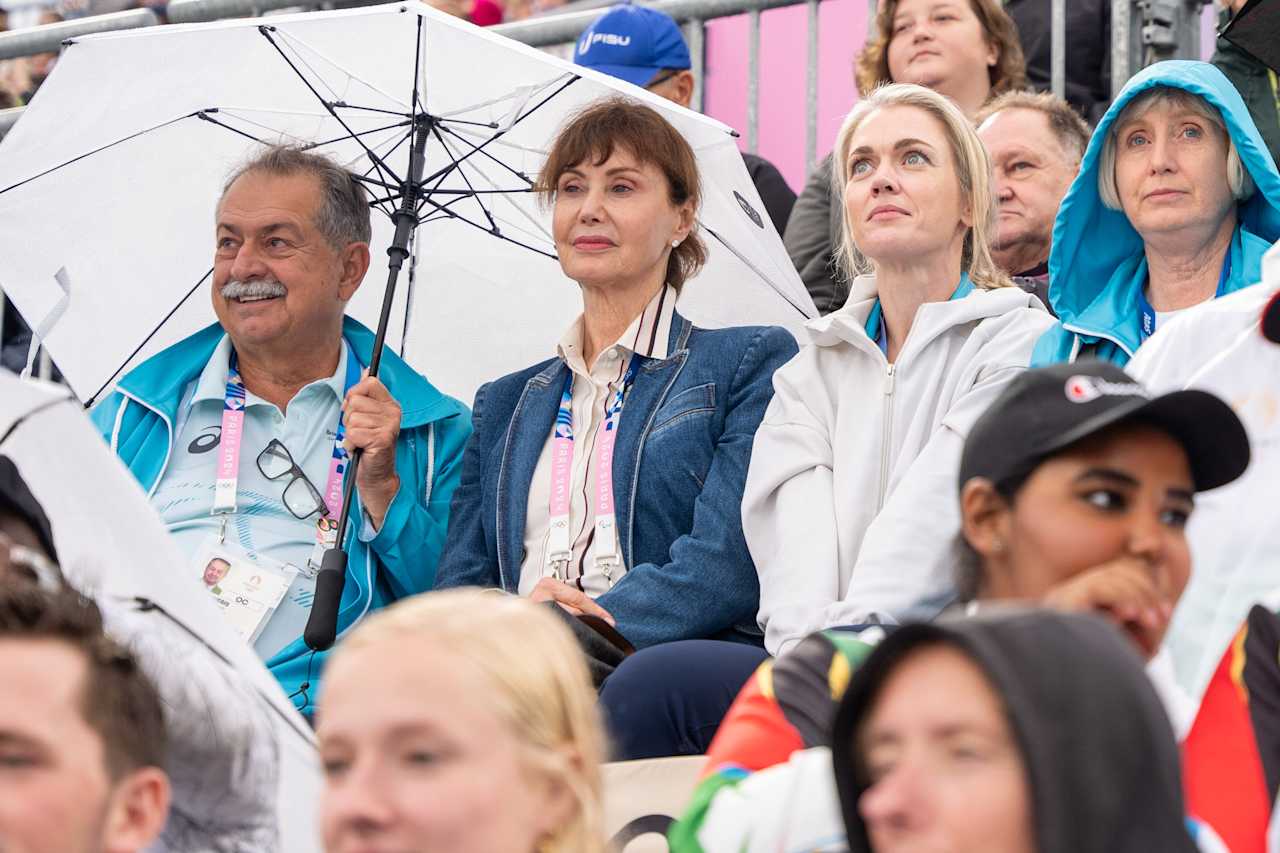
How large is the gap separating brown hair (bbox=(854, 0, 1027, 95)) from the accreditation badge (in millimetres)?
2426

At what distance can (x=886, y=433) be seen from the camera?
4.30 metres

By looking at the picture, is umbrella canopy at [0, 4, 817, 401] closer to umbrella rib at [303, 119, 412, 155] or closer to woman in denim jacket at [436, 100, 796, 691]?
umbrella rib at [303, 119, 412, 155]

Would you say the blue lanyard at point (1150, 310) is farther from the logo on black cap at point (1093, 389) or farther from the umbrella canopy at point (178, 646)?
the umbrella canopy at point (178, 646)

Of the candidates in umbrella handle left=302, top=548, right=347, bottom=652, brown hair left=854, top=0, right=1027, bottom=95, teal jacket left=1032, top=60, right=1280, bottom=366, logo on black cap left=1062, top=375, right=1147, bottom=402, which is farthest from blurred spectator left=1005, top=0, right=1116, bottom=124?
logo on black cap left=1062, top=375, right=1147, bottom=402

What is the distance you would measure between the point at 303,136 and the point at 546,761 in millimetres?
3252

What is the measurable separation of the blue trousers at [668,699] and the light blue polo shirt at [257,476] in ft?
3.98

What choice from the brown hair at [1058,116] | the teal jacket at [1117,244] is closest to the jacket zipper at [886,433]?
the teal jacket at [1117,244]

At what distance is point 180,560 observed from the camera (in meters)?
2.94

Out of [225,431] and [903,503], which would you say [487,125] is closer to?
[225,431]

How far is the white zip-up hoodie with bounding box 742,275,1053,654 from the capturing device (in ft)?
12.9

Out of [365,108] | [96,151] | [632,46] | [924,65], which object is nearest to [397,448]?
[365,108]

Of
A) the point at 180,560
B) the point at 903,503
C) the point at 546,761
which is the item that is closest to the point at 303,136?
the point at 903,503

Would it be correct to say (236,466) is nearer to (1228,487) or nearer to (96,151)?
(96,151)

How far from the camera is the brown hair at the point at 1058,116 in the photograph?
216 inches
